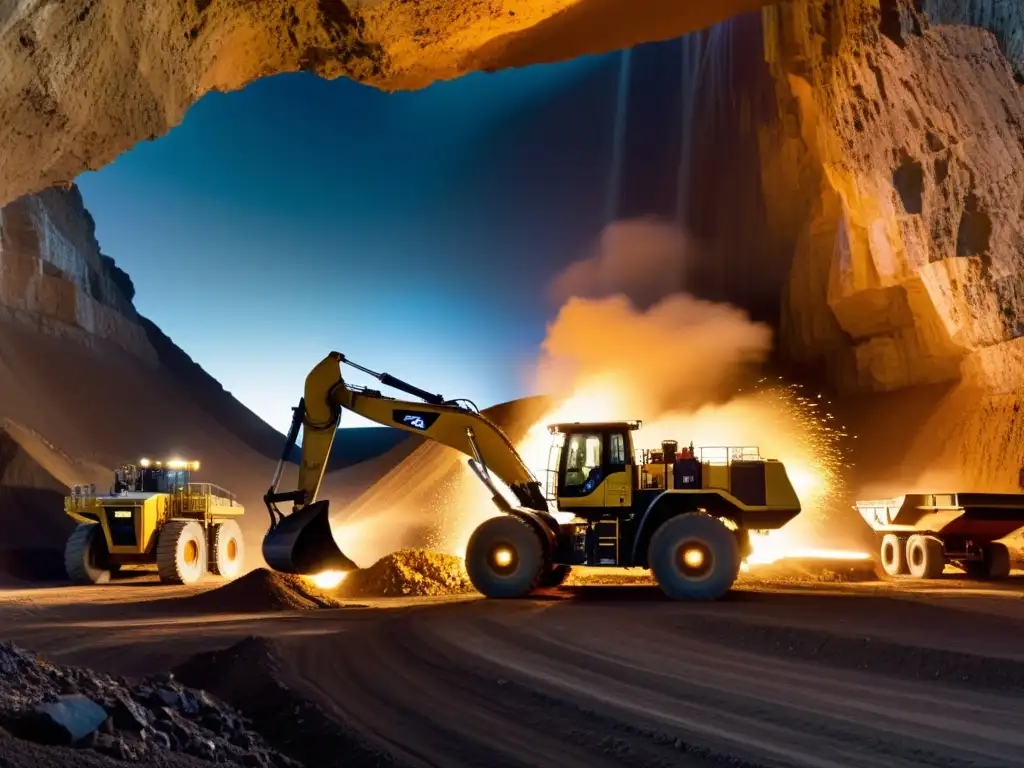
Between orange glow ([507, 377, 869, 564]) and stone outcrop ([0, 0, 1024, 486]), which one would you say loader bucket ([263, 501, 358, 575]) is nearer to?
stone outcrop ([0, 0, 1024, 486])

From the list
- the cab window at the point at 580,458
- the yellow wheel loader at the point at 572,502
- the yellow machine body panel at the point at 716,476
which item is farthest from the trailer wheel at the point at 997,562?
the cab window at the point at 580,458

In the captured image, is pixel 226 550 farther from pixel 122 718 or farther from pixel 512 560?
pixel 122 718

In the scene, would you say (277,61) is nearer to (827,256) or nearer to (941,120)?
(941,120)

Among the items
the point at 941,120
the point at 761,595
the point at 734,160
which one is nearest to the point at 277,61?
the point at 761,595

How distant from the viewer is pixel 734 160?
41.4m

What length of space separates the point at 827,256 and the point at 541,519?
872 inches

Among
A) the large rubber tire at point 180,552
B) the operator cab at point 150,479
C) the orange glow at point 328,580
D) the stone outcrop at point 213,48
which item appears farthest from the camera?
the operator cab at point 150,479

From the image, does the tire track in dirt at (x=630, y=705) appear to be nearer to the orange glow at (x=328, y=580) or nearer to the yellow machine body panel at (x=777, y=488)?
the yellow machine body panel at (x=777, y=488)

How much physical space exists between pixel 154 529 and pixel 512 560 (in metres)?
11.2

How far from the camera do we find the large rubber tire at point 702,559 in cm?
1338

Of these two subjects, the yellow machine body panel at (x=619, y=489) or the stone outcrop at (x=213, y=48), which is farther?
the yellow machine body panel at (x=619, y=489)

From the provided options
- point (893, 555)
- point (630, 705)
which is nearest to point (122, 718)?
point (630, 705)

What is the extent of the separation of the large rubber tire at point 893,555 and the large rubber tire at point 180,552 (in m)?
15.8

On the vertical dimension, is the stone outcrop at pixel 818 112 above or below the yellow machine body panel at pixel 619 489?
above
